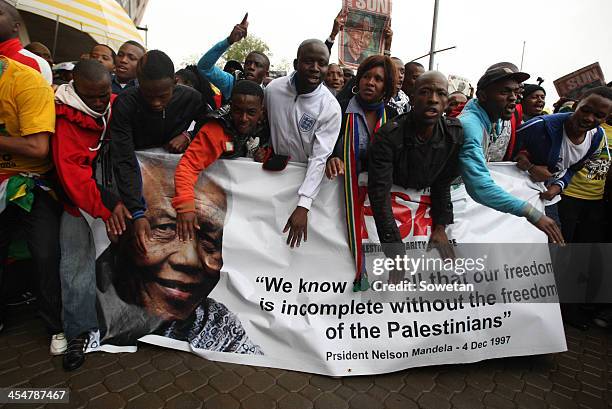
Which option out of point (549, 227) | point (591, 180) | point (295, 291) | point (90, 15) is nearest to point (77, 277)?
point (295, 291)

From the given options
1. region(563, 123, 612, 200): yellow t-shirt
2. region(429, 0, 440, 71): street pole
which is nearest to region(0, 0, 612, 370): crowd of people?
region(563, 123, 612, 200): yellow t-shirt

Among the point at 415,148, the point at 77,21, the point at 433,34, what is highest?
the point at 433,34

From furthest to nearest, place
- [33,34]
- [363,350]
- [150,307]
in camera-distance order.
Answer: [33,34]
[150,307]
[363,350]

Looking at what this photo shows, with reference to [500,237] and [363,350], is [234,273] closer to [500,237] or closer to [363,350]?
[363,350]

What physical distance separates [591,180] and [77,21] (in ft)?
31.5

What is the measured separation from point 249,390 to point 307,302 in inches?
25.1

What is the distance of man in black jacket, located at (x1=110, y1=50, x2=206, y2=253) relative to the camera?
7.62ft

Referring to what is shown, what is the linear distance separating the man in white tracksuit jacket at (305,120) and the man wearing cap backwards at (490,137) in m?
0.89

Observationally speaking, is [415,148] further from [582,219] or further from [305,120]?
[582,219]

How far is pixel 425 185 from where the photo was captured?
2.59m

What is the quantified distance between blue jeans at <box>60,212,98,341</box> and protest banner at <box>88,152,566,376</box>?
0.23 feet

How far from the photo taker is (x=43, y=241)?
255 centimetres

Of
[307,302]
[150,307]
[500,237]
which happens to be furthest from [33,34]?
[500,237]

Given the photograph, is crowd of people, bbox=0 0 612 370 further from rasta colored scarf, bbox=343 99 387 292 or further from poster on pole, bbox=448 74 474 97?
poster on pole, bbox=448 74 474 97
